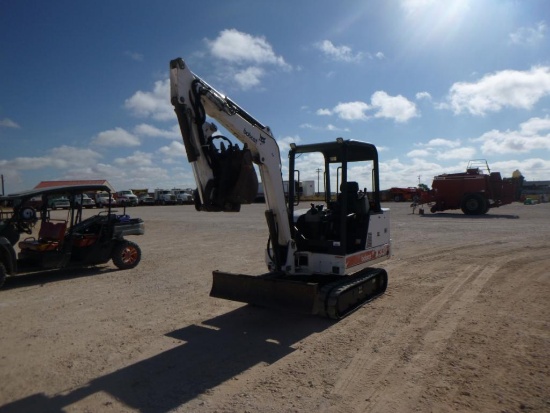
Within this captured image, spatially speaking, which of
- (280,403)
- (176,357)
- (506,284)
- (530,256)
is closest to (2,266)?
(176,357)

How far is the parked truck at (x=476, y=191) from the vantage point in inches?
937

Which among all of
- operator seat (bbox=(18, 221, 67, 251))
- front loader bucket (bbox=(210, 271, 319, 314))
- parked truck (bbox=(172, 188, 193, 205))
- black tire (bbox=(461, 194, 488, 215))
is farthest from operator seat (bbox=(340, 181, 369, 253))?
parked truck (bbox=(172, 188, 193, 205))

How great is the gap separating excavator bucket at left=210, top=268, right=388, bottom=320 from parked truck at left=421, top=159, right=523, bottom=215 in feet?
66.0

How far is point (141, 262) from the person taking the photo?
10.6 m

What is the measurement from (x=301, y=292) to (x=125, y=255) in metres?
5.86

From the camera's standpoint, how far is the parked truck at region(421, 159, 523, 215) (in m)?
23.8

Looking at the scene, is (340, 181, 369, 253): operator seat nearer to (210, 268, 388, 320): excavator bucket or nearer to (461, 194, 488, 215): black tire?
(210, 268, 388, 320): excavator bucket

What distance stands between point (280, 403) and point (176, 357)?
152 centimetres

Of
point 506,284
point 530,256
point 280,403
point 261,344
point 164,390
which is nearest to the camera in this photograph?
point 280,403

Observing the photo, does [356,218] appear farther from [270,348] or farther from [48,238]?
[48,238]

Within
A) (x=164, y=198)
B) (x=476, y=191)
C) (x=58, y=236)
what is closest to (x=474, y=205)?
(x=476, y=191)

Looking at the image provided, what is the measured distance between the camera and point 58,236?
28.6 feet

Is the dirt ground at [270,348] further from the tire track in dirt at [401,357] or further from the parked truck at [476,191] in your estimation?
the parked truck at [476,191]

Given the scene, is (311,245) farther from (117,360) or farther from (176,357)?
(117,360)
